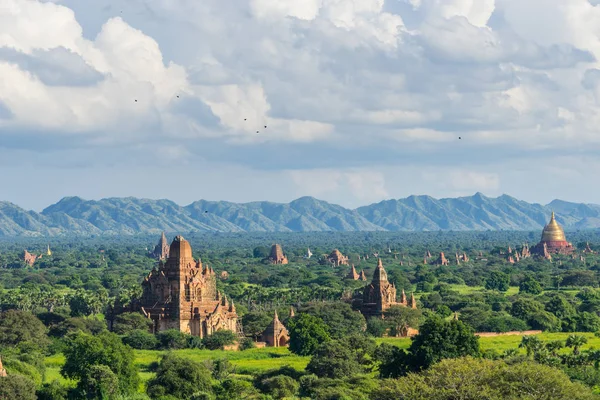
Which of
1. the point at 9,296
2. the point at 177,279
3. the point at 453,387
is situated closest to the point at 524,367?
the point at 453,387

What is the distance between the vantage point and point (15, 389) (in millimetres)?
67375

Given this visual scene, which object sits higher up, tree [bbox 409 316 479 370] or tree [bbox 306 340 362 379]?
tree [bbox 409 316 479 370]

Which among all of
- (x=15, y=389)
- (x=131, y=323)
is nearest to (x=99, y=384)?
(x=15, y=389)

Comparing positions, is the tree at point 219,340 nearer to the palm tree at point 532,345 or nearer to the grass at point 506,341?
the grass at point 506,341

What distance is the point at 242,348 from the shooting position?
10331 centimetres

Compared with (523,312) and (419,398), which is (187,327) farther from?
(419,398)

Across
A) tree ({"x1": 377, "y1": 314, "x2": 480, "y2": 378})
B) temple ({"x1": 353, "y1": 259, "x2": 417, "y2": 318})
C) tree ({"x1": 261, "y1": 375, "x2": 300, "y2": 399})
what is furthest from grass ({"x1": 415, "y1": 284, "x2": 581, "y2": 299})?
tree ({"x1": 261, "y1": 375, "x2": 300, "y2": 399})

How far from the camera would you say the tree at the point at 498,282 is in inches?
6767

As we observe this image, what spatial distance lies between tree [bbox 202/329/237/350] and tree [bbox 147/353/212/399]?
A: 2468 centimetres

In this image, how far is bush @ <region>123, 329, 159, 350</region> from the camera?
99.9 meters

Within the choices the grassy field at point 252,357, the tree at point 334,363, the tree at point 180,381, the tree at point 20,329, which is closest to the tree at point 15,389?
the tree at point 180,381

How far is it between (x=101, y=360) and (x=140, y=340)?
2286cm

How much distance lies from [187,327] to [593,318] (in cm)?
4001

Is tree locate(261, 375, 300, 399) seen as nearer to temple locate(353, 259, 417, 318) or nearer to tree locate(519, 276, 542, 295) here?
temple locate(353, 259, 417, 318)
